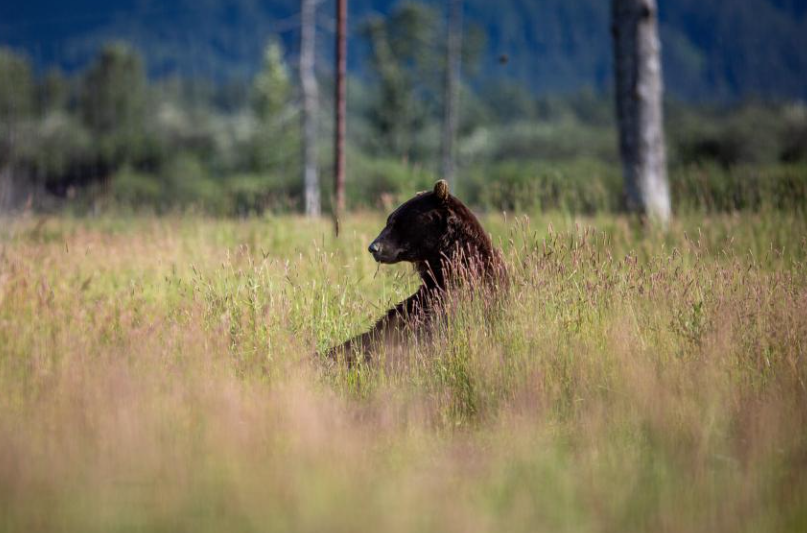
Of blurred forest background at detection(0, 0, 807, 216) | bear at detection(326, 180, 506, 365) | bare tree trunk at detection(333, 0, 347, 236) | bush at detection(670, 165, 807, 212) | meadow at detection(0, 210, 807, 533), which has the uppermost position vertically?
blurred forest background at detection(0, 0, 807, 216)

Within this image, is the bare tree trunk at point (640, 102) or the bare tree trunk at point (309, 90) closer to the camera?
the bare tree trunk at point (640, 102)

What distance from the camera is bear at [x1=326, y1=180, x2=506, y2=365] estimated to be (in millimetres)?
4891

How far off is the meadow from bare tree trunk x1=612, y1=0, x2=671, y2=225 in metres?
5.77

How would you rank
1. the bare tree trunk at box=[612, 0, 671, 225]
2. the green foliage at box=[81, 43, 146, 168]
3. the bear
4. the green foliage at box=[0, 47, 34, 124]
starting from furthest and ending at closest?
the green foliage at box=[81, 43, 146, 168], the green foliage at box=[0, 47, 34, 124], the bare tree trunk at box=[612, 0, 671, 225], the bear

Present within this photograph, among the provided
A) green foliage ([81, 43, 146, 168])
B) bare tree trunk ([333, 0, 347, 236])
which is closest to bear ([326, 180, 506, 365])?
bare tree trunk ([333, 0, 347, 236])

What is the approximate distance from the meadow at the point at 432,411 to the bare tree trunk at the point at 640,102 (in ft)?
18.9

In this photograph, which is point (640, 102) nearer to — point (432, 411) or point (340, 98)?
point (340, 98)

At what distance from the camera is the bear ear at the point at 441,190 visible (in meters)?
5.00

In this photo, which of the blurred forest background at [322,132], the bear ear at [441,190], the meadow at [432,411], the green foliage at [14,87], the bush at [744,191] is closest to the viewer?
the meadow at [432,411]

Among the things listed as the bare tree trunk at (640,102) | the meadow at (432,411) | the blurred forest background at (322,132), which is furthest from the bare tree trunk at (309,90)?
the meadow at (432,411)

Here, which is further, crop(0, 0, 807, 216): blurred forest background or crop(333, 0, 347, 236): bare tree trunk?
crop(0, 0, 807, 216): blurred forest background

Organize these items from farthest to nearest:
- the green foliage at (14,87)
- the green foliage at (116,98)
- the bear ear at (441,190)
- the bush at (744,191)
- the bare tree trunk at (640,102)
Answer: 1. the green foliage at (116,98)
2. the green foliage at (14,87)
3. the bush at (744,191)
4. the bare tree trunk at (640,102)
5. the bear ear at (441,190)

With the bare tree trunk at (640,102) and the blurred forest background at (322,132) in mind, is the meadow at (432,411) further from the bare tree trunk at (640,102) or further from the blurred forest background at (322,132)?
the blurred forest background at (322,132)

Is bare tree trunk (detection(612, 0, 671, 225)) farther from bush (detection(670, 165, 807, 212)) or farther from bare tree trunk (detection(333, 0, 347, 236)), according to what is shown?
bare tree trunk (detection(333, 0, 347, 236))
